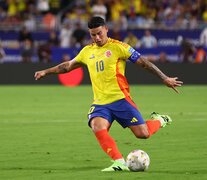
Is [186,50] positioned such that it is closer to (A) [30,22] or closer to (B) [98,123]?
(A) [30,22]

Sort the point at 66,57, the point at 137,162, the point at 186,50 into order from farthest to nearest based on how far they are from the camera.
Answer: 1. the point at 66,57
2. the point at 186,50
3. the point at 137,162

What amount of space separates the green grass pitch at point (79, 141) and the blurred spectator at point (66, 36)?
837 cm

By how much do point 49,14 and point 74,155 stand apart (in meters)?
24.3

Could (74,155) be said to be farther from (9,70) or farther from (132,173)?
(9,70)

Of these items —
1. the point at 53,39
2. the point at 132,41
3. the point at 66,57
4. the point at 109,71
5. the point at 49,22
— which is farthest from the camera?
the point at 49,22

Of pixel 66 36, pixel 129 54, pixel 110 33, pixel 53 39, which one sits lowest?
pixel 53 39

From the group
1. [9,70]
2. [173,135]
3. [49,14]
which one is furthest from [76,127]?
[49,14]

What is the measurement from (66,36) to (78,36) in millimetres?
699

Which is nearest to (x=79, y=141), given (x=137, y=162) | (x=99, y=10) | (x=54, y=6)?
(x=137, y=162)

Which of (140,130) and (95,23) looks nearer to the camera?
(95,23)

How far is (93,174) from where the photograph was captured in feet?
33.0

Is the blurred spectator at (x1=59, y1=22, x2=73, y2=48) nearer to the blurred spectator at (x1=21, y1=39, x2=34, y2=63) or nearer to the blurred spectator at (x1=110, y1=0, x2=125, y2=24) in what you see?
the blurred spectator at (x1=21, y1=39, x2=34, y2=63)

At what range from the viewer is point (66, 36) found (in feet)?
114

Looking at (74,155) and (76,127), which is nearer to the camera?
(74,155)
